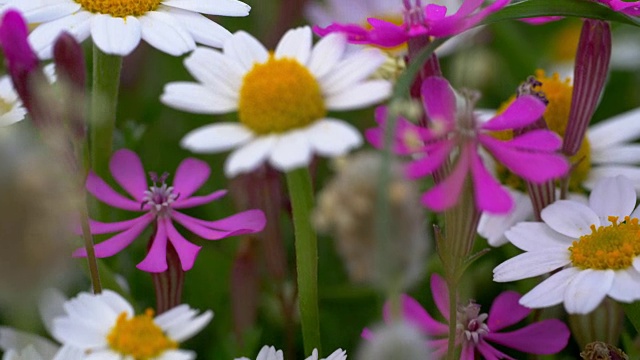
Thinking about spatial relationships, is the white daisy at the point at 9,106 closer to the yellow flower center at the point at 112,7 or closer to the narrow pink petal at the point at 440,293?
the yellow flower center at the point at 112,7

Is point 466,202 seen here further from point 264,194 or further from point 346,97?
point 264,194

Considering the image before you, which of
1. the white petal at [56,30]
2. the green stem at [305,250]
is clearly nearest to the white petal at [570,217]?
the green stem at [305,250]

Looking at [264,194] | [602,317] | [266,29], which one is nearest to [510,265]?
Result: [602,317]

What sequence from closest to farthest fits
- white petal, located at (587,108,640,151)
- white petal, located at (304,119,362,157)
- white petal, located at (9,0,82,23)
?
white petal, located at (304,119,362,157), white petal, located at (9,0,82,23), white petal, located at (587,108,640,151)

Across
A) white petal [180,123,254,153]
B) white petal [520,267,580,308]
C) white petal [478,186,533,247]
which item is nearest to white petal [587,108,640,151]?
white petal [478,186,533,247]

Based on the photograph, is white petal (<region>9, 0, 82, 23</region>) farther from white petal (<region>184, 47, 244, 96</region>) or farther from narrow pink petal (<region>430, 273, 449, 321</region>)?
narrow pink petal (<region>430, 273, 449, 321</region>)

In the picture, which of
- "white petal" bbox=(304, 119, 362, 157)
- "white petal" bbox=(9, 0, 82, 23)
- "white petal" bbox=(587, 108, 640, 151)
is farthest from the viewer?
"white petal" bbox=(587, 108, 640, 151)
